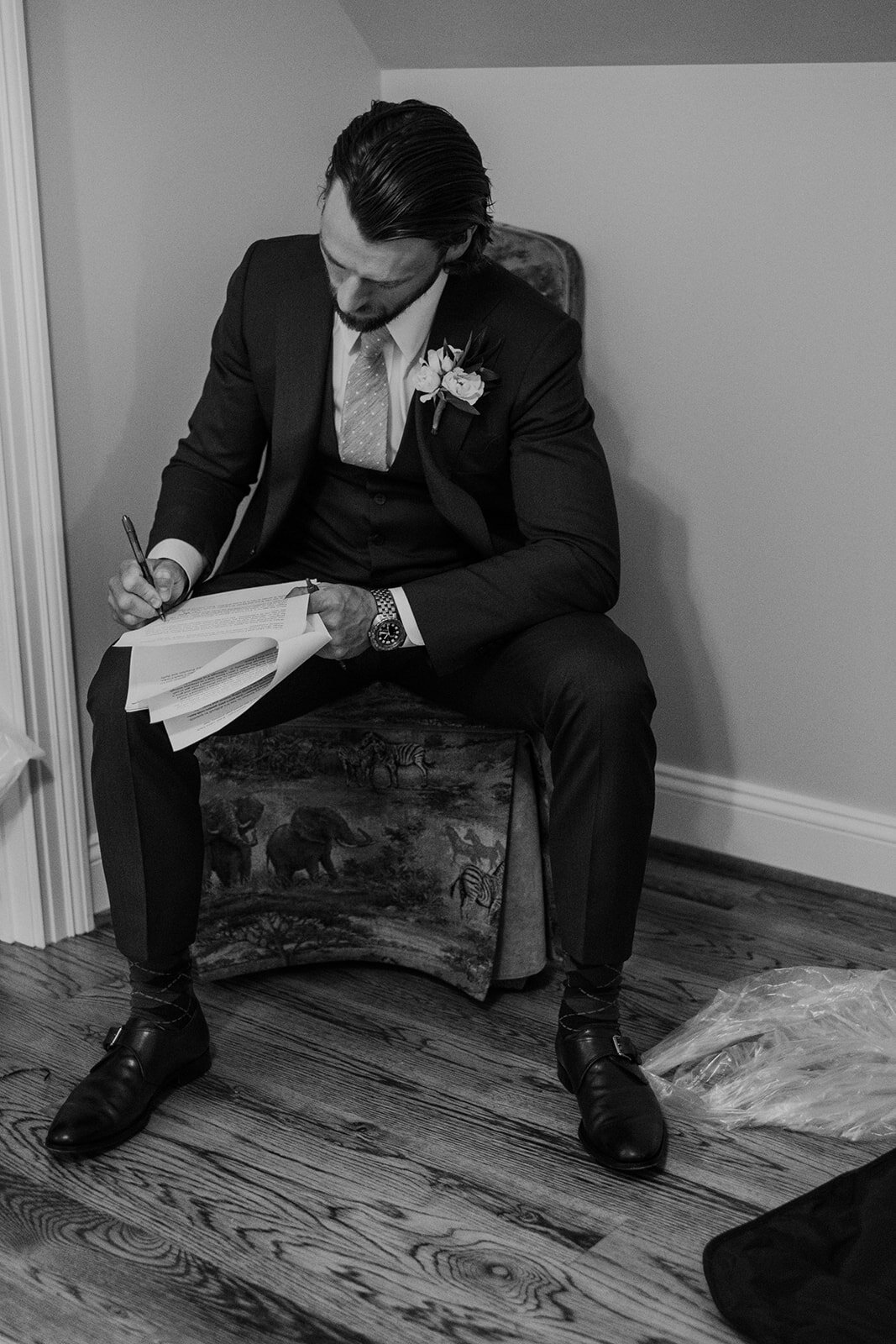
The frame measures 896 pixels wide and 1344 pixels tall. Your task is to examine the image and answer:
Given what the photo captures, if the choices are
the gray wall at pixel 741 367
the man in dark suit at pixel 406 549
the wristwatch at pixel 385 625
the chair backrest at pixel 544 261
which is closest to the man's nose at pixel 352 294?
the man in dark suit at pixel 406 549

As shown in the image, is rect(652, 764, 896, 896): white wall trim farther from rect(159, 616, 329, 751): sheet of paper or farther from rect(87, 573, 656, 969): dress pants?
rect(159, 616, 329, 751): sheet of paper

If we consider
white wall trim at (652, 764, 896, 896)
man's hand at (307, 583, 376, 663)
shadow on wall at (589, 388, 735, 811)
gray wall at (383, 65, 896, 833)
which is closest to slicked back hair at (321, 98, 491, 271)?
man's hand at (307, 583, 376, 663)

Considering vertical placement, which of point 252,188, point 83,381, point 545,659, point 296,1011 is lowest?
point 296,1011

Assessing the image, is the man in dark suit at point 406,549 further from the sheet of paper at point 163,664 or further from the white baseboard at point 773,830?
the white baseboard at point 773,830

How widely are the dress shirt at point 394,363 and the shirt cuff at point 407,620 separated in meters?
0.23

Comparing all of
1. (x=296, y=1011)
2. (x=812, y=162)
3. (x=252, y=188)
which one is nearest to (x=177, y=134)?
(x=252, y=188)

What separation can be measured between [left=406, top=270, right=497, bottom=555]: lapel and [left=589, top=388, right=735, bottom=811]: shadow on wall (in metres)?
0.63

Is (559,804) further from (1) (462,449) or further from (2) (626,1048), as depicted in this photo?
(1) (462,449)

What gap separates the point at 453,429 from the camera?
186 centimetres

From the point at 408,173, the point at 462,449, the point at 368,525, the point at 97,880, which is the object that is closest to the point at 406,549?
the point at 368,525

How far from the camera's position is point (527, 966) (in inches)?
77.5

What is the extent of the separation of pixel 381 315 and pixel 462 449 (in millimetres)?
206

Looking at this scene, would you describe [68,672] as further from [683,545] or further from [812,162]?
[812,162]

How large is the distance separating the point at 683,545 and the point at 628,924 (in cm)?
93
